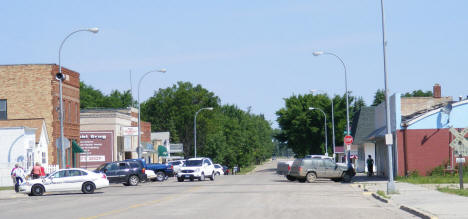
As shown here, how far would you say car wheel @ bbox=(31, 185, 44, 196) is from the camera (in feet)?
116

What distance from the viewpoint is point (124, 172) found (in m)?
45.0

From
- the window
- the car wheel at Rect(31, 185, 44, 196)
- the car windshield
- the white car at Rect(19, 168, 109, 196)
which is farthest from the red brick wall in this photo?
the window

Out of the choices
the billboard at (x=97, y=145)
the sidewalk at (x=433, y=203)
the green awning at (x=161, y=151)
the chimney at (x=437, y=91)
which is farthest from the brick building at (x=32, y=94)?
the sidewalk at (x=433, y=203)

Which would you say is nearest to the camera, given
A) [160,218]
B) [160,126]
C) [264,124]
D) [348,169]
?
[160,218]

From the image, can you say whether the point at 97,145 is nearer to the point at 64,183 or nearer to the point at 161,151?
the point at 161,151

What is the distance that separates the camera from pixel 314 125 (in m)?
95.7

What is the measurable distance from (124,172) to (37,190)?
9.90 metres

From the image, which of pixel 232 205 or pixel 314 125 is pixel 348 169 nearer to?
pixel 232 205

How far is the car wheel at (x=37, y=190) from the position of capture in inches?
1396

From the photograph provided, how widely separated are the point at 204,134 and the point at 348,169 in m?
76.1

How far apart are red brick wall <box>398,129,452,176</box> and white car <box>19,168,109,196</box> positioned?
19021mm

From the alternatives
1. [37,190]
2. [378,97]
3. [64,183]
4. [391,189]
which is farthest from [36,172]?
[378,97]

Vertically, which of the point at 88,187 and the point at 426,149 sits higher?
the point at 426,149

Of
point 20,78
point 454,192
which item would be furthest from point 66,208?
point 20,78
